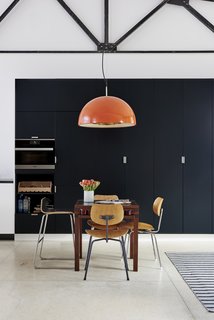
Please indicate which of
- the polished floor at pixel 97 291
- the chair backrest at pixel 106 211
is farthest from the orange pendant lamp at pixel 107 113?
the polished floor at pixel 97 291

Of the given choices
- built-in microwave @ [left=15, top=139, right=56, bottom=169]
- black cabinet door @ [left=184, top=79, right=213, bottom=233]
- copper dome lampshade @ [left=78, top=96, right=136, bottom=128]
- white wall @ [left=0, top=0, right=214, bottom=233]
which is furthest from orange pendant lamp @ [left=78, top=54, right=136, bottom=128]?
white wall @ [left=0, top=0, right=214, bottom=233]

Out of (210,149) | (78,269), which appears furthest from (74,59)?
(78,269)

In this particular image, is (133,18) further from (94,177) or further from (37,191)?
(37,191)

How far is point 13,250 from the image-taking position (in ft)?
21.2

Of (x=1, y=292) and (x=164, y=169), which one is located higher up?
(x=164, y=169)

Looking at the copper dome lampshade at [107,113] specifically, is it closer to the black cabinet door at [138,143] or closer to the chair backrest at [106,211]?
the chair backrest at [106,211]

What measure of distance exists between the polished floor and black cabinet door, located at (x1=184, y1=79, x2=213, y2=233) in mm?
1157

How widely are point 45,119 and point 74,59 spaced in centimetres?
121

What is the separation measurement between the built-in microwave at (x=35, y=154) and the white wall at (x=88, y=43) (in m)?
0.33

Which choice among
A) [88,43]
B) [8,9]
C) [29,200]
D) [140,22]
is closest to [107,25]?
[88,43]

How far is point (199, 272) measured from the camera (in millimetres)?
5121

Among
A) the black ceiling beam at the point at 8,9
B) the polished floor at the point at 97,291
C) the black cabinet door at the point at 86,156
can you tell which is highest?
the black ceiling beam at the point at 8,9

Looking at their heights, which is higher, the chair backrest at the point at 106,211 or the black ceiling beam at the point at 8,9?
the black ceiling beam at the point at 8,9

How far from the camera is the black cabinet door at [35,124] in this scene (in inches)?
284
